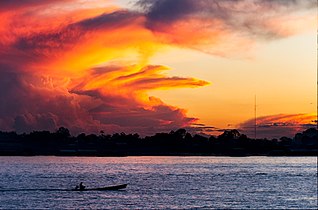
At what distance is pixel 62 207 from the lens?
3270 inches

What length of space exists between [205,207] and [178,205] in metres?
4.77

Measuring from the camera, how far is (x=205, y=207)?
270 ft

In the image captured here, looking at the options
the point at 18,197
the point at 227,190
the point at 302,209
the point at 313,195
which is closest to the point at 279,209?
the point at 302,209

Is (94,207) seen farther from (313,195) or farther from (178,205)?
(313,195)

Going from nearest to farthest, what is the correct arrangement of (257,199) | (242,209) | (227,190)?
(242,209), (257,199), (227,190)

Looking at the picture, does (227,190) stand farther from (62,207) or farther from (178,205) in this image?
(62,207)

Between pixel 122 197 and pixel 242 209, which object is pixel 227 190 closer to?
pixel 122 197

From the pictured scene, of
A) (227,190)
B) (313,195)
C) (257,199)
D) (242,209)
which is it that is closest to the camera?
(242,209)

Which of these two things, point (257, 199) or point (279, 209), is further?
point (257, 199)

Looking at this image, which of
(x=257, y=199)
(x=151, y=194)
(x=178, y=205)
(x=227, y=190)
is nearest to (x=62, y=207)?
(x=178, y=205)

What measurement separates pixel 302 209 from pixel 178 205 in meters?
16.7

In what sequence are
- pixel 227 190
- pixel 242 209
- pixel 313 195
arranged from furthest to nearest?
pixel 227 190 < pixel 313 195 < pixel 242 209

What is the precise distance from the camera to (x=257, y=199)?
94812 mm

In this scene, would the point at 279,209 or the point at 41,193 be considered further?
the point at 41,193
